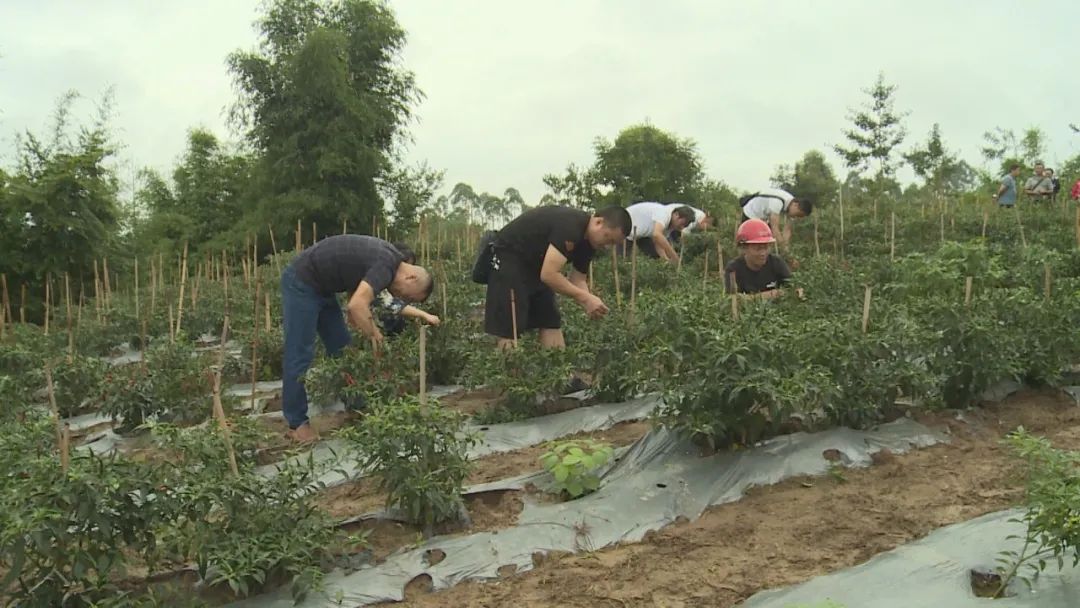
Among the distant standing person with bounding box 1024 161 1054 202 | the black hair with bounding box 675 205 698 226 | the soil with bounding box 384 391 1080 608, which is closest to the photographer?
the soil with bounding box 384 391 1080 608

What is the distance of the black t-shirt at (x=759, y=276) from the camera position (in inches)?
205

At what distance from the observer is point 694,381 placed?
3383mm

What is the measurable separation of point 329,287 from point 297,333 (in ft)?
1.09

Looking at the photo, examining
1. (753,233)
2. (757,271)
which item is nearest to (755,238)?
(753,233)

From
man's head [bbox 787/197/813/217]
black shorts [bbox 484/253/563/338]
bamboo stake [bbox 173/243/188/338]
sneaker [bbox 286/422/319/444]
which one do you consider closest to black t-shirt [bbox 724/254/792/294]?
black shorts [bbox 484/253/563/338]

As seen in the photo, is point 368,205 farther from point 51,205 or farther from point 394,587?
point 394,587

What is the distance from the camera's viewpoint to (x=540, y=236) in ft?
15.8

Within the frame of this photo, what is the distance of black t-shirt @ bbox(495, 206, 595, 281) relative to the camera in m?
4.62

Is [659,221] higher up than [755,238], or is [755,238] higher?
[659,221]

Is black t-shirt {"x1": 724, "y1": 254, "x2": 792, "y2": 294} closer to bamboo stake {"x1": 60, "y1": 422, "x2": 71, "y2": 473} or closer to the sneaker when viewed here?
the sneaker

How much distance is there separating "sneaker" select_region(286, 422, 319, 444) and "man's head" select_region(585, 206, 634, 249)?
6.64 ft

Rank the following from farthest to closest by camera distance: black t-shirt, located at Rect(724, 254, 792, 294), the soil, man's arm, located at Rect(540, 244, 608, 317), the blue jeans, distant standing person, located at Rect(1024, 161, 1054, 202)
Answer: distant standing person, located at Rect(1024, 161, 1054, 202)
black t-shirt, located at Rect(724, 254, 792, 294)
man's arm, located at Rect(540, 244, 608, 317)
the blue jeans
the soil

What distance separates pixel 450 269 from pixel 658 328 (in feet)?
18.8

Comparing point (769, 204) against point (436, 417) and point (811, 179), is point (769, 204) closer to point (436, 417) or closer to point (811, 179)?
point (436, 417)
